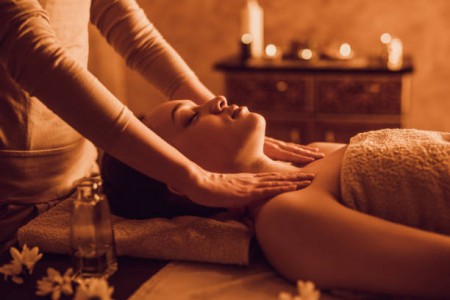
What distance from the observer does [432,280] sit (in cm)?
103

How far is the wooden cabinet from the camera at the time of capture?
9.53 ft

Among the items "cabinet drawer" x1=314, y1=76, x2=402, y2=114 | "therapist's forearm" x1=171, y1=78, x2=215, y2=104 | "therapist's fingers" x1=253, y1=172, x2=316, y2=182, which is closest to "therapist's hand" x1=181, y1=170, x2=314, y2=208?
"therapist's fingers" x1=253, y1=172, x2=316, y2=182

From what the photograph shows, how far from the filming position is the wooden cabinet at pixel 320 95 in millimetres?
2906

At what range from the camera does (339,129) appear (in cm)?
301

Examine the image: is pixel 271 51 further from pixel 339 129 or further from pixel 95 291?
pixel 95 291

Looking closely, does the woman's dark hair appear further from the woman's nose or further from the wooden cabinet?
the wooden cabinet

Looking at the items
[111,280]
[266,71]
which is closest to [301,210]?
[111,280]

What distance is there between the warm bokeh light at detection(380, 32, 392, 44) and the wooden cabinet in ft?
0.60

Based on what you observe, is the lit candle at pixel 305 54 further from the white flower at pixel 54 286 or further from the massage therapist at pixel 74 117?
the white flower at pixel 54 286

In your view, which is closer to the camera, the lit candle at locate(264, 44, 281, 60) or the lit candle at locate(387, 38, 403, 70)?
the lit candle at locate(387, 38, 403, 70)

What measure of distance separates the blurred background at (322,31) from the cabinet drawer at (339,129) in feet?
1.95

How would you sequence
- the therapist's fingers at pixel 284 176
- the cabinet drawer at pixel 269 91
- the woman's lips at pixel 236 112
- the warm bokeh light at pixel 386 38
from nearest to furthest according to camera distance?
the therapist's fingers at pixel 284 176, the woman's lips at pixel 236 112, the cabinet drawer at pixel 269 91, the warm bokeh light at pixel 386 38

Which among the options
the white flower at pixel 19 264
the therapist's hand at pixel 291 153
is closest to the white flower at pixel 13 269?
the white flower at pixel 19 264

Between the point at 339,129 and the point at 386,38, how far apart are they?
2.09 feet
